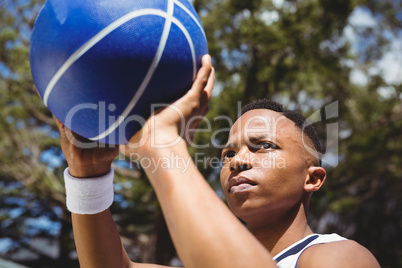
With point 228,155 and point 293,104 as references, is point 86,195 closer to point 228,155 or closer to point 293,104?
point 228,155

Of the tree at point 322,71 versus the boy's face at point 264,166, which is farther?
the tree at point 322,71

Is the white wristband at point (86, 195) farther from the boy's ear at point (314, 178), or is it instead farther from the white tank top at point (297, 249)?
the boy's ear at point (314, 178)

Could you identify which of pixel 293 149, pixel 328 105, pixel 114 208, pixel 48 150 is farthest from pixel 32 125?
pixel 293 149

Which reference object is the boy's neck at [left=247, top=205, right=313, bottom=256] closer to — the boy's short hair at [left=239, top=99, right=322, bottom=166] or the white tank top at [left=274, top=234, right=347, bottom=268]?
the white tank top at [left=274, top=234, right=347, bottom=268]

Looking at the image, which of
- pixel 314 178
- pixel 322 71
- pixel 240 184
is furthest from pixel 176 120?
pixel 322 71

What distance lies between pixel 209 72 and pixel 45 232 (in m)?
14.5

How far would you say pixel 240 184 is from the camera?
6.54 ft

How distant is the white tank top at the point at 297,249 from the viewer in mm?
1752

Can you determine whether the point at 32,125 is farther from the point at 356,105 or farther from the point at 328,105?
the point at 356,105

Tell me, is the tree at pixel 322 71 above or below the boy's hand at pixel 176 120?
below

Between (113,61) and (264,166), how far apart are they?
92 centimetres

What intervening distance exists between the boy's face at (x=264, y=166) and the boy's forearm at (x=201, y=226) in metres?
0.74

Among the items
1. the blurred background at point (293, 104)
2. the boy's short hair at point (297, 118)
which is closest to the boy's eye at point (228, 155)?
the boy's short hair at point (297, 118)

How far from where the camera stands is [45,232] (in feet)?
47.5
